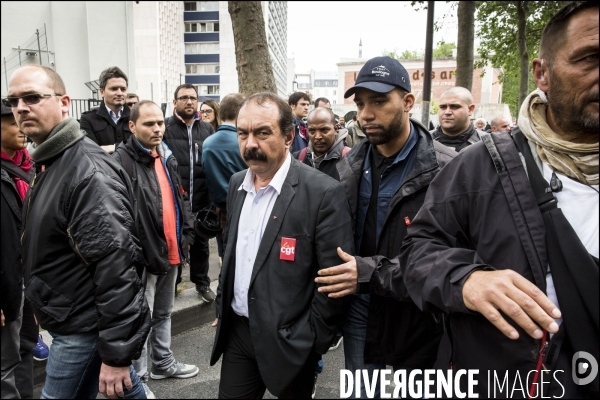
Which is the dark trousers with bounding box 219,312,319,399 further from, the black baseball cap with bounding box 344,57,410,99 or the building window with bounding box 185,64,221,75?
the building window with bounding box 185,64,221,75

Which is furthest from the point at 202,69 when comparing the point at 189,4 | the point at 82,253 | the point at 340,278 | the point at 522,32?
the point at 340,278

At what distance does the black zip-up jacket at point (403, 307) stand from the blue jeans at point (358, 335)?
7 cm

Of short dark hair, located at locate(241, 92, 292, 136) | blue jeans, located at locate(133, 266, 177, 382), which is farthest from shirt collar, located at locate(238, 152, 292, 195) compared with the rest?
blue jeans, located at locate(133, 266, 177, 382)

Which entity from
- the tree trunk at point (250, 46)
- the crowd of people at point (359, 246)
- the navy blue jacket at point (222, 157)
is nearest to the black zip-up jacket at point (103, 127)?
the navy blue jacket at point (222, 157)

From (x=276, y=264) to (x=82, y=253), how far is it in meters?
0.93

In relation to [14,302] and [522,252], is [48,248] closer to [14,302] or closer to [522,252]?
[14,302]

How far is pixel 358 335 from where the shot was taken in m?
2.49

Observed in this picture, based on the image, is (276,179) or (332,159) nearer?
(276,179)

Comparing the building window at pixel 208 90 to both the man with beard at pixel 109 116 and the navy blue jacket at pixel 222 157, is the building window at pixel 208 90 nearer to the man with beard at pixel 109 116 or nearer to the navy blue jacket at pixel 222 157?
the man with beard at pixel 109 116

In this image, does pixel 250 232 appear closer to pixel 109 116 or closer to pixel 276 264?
pixel 276 264

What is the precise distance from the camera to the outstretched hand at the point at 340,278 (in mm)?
2076

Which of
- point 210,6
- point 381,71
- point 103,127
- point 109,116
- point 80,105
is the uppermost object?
point 210,6

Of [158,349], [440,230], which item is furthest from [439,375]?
[158,349]

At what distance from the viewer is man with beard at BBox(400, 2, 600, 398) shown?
118 cm
